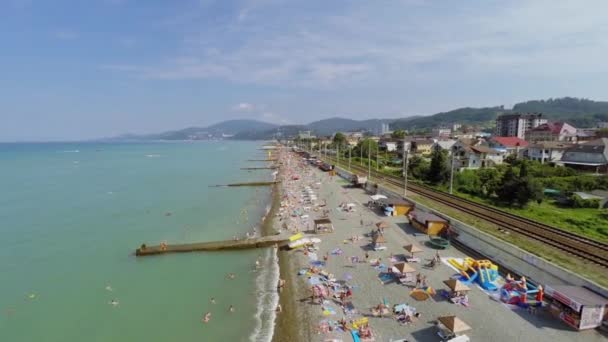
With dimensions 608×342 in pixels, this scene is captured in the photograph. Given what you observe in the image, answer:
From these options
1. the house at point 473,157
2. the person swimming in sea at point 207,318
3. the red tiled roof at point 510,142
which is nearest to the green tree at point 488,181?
the house at point 473,157

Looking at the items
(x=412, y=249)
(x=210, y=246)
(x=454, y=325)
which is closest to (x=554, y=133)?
(x=412, y=249)

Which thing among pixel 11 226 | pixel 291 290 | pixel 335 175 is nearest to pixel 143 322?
pixel 291 290

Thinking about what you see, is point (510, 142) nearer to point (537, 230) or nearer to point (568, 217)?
point (568, 217)

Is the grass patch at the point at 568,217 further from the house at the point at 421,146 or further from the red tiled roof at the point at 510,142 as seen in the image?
the house at the point at 421,146

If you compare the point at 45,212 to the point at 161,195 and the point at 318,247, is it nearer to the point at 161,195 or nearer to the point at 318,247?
the point at 161,195

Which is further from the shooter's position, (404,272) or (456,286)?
(404,272)

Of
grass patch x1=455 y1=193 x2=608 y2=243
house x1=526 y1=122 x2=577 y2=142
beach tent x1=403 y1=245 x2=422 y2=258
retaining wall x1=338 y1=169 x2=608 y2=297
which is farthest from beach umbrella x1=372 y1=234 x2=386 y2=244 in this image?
house x1=526 y1=122 x2=577 y2=142

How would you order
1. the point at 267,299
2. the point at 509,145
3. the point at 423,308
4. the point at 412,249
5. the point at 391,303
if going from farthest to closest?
the point at 509,145
the point at 412,249
the point at 267,299
the point at 391,303
the point at 423,308
